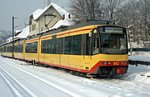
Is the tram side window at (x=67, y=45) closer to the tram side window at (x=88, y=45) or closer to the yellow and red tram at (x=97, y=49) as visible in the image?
the yellow and red tram at (x=97, y=49)

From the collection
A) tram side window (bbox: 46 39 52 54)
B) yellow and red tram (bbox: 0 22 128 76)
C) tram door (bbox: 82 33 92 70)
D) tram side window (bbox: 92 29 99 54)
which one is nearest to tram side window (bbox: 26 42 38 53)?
tram side window (bbox: 46 39 52 54)

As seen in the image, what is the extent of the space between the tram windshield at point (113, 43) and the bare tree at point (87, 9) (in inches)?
1344

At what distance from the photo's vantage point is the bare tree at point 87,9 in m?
53.1

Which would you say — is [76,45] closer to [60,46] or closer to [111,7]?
[60,46]

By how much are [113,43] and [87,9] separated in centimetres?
3629

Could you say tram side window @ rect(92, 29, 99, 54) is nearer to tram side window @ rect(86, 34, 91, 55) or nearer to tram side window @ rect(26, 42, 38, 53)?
tram side window @ rect(86, 34, 91, 55)

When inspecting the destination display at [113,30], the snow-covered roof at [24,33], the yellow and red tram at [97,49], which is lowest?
the yellow and red tram at [97,49]

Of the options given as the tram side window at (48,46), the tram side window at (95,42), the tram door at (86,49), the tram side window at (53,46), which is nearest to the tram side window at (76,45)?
the tram door at (86,49)

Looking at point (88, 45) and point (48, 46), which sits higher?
point (48, 46)

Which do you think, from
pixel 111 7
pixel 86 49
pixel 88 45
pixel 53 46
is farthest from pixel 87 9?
pixel 88 45

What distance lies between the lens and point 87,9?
54000 millimetres

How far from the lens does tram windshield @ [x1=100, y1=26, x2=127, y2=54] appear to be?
1786 cm

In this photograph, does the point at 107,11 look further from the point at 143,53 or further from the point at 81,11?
the point at 143,53

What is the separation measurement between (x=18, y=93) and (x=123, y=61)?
742cm
